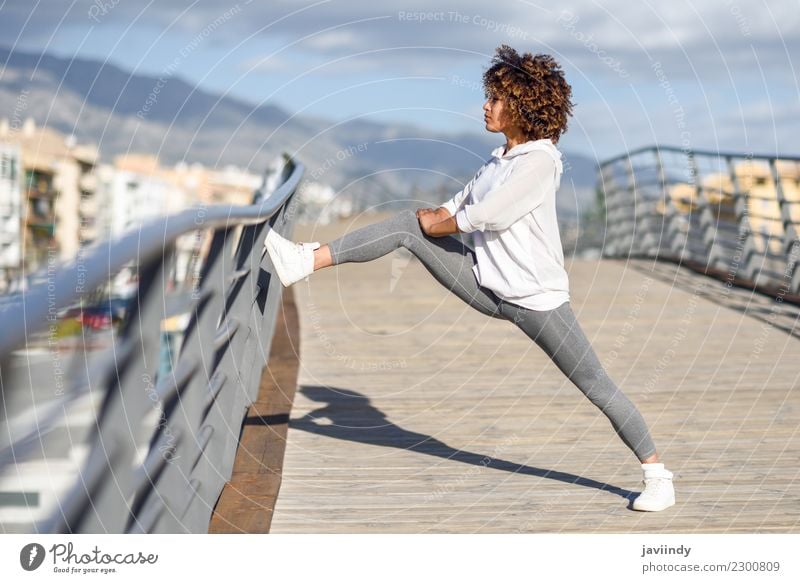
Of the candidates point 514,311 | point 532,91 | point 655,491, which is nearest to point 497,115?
point 532,91

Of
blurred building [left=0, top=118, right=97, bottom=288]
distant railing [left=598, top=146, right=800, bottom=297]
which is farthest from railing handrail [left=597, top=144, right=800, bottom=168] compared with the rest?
blurred building [left=0, top=118, right=97, bottom=288]

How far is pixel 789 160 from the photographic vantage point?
9.17 metres

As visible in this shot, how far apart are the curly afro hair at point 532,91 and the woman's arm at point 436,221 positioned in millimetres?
372

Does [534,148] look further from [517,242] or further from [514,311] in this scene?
[514,311]

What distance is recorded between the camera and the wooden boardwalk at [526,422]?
4168 millimetres

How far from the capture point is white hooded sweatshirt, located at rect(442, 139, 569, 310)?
3947 millimetres

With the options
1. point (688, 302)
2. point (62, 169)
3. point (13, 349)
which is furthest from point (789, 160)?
point (62, 169)

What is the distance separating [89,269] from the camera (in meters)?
2.17

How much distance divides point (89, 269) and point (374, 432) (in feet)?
11.3

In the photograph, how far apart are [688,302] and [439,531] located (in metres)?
7.23

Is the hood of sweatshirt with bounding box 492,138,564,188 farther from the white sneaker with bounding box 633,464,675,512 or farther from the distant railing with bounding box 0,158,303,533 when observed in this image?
the white sneaker with bounding box 633,464,675,512

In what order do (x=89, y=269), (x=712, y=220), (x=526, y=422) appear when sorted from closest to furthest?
(x=89, y=269), (x=526, y=422), (x=712, y=220)

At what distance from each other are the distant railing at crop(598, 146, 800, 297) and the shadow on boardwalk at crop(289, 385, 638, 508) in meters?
4.27
